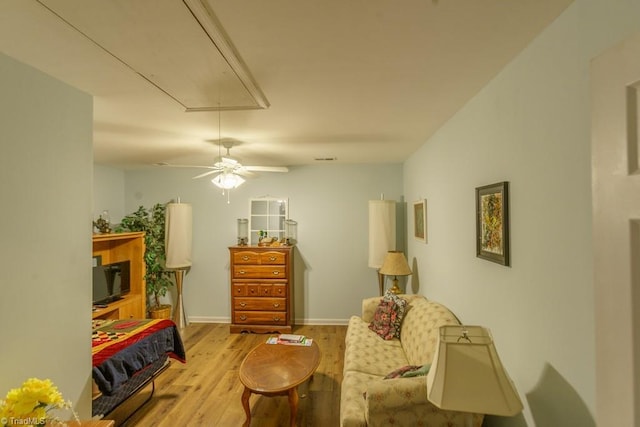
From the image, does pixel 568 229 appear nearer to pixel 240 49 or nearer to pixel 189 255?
pixel 240 49

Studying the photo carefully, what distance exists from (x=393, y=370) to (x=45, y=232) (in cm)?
262

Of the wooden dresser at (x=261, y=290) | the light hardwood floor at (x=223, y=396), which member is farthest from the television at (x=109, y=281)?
the wooden dresser at (x=261, y=290)

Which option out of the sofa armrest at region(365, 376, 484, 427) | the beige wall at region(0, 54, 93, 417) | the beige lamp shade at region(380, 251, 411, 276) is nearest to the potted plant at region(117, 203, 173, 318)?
the beige wall at region(0, 54, 93, 417)

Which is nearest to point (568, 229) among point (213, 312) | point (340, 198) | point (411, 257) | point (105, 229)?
point (411, 257)

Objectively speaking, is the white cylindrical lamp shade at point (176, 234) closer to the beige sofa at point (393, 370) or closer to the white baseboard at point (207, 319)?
the white baseboard at point (207, 319)

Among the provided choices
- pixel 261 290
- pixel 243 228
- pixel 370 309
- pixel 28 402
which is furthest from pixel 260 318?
pixel 28 402

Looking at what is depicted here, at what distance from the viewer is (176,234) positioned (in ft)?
15.5

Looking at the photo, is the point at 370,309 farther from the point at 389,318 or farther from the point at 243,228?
the point at 243,228

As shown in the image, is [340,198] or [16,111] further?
[340,198]

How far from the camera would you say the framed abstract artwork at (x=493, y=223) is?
5.65ft

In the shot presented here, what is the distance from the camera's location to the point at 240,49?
153 cm

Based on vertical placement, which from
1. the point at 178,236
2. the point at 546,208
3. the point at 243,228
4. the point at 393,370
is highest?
the point at 546,208

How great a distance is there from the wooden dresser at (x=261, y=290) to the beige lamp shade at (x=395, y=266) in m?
1.38

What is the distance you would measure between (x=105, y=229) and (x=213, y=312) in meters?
2.01
